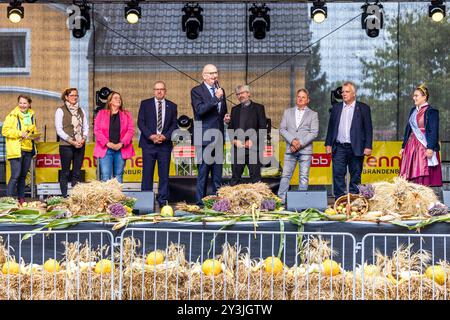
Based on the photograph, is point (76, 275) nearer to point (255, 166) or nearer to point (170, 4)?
point (255, 166)

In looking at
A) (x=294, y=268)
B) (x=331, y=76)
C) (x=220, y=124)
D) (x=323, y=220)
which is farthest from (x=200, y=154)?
(x=331, y=76)

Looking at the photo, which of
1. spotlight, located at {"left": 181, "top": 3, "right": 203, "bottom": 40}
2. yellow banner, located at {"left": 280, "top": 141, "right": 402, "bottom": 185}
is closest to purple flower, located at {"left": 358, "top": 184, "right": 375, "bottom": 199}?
yellow banner, located at {"left": 280, "top": 141, "right": 402, "bottom": 185}

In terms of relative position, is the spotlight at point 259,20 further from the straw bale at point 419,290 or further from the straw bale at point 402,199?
the straw bale at point 419,290

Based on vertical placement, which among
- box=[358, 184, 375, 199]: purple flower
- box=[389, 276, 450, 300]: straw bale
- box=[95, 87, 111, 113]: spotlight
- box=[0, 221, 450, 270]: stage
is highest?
box=[95, 87, 111, 113]: spotlight

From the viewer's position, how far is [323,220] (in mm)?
5949

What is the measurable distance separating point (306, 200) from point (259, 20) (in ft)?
20.8

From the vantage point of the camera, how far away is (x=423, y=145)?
30.0 feet

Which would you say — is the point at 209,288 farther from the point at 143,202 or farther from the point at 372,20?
the point at 372,20

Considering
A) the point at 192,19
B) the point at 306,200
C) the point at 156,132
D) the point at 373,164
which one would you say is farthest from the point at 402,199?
the point at 192,19

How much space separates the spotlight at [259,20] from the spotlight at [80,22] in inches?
87.0

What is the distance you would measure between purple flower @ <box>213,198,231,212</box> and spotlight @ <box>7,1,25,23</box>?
6416 mm

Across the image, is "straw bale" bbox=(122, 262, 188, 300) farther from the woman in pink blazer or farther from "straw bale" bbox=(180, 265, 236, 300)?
the woman in pink blazer

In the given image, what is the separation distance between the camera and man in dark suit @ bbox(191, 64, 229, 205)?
8586mm

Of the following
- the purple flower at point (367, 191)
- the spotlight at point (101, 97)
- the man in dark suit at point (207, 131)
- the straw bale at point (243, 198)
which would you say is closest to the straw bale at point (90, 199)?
the straw bale at point (243, 198)
